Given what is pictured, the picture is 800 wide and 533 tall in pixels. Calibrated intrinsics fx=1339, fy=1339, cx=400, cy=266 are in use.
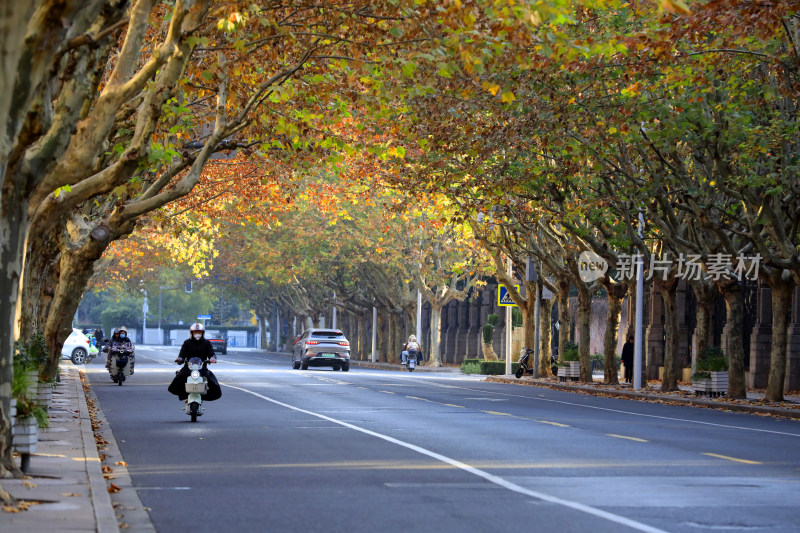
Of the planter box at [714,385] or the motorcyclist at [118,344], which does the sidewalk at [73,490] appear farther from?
the planter box at [714,385]

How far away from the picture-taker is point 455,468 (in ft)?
47.5

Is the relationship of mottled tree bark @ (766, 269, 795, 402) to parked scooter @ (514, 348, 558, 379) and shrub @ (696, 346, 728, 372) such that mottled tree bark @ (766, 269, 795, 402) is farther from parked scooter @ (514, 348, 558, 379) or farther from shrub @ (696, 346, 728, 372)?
parked scooter @ (514, 348, 558, 379)

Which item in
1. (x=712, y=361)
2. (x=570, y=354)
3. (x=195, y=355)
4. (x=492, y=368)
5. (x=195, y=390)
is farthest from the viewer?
(x=492, y=368)

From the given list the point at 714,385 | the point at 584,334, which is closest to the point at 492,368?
the point at 584,334

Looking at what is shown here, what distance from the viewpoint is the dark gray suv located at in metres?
55.4

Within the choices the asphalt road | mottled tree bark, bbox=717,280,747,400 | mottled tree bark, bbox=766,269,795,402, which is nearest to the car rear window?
mottled tree bark, bbox=717,280,747,400

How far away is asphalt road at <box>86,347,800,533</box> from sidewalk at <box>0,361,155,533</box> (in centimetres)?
25

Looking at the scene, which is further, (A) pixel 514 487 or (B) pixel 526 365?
(B) pixel 526 365

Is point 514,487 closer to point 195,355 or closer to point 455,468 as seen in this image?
point 455,468

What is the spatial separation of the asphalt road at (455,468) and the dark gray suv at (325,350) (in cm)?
2801

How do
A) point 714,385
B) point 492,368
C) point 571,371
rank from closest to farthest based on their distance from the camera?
point 714,385, point 571,371, point 492,368

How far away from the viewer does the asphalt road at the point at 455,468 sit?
10.7m

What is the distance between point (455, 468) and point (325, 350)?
4121 cm

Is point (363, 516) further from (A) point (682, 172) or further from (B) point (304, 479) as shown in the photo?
(A) point (682, 172)
